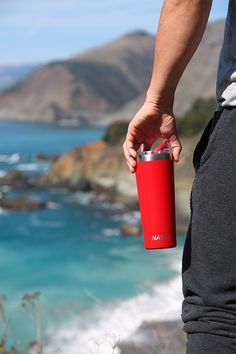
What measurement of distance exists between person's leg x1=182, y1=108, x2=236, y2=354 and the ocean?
24.0 feet

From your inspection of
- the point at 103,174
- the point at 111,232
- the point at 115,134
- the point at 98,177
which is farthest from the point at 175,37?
the point at 115,134

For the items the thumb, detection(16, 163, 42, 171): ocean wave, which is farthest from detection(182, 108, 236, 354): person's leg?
detection(16, 163, 42, 171): ocean wave

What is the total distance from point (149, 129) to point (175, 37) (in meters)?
0.21

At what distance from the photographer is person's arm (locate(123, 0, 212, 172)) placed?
1.25 m

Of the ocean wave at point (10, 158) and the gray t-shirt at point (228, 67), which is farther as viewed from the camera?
the ocean wave at point (10, 158)

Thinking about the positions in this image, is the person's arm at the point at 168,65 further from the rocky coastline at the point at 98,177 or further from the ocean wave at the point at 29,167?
the ocean wave at the point at 29,167

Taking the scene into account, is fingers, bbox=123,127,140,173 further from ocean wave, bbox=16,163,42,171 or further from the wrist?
ocean wave, bbox=16,163,42,171

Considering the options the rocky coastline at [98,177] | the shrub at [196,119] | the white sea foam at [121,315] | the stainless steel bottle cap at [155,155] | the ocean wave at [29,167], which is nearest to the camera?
the stainless steel bottle cap at [155,155]

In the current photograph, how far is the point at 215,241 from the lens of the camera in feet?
4.20

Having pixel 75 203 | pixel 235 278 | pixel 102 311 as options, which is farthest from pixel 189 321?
Result: pixel 75 203

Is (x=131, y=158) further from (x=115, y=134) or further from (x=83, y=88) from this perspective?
(x=83, y=88)

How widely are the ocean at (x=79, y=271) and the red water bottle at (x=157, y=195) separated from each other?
723 centimetres

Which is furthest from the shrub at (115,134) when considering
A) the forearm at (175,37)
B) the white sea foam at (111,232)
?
the forearm at (175,37)

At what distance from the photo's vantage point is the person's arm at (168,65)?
125 cm
